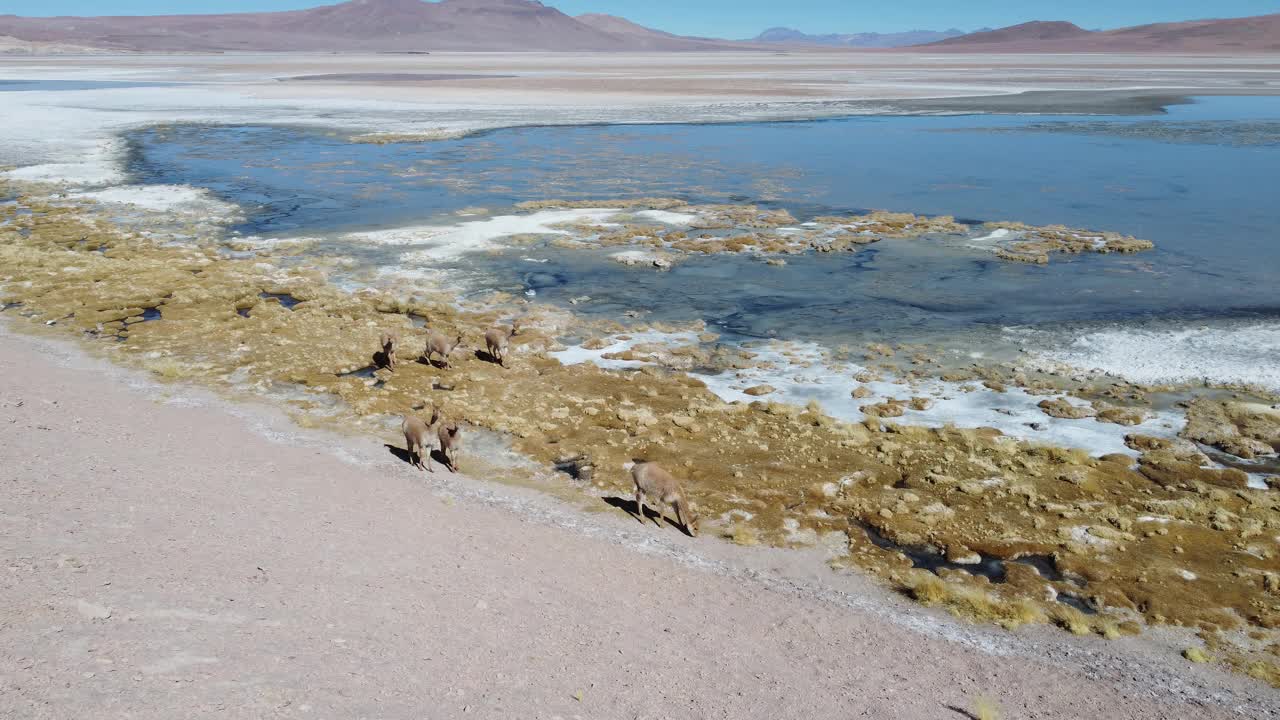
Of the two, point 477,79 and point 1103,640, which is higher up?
point 477,79

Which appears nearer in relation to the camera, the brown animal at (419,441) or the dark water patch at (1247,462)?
the brown animal at (419,441)

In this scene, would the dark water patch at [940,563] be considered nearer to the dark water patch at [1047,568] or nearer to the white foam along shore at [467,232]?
the dark water patch at [1047,568]

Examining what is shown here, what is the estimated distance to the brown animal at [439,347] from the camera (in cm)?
1295

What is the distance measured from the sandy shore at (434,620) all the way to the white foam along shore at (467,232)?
11725 millimetres

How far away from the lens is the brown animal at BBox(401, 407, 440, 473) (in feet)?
32.0

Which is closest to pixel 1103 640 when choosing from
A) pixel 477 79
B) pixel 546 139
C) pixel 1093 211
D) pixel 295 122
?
pixel 1093 211

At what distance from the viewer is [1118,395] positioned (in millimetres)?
12219

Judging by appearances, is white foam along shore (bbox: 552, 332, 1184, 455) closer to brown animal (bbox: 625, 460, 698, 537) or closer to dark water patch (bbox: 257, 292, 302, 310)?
brown animal (bbox: 625, 460, 698, 537)

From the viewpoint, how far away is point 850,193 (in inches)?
1113

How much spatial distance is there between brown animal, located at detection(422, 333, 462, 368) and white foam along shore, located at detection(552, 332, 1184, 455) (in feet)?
5.99

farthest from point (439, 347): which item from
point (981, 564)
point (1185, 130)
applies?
point (1185, 130)

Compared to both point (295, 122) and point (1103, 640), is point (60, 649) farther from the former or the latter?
point (295, 122)

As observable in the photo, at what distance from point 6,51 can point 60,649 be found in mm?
192236

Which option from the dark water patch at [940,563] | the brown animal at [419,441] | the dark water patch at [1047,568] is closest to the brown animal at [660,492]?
the dark water patch at [940,563]
